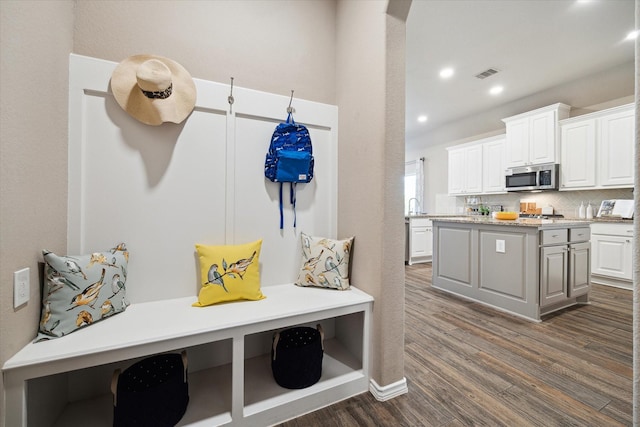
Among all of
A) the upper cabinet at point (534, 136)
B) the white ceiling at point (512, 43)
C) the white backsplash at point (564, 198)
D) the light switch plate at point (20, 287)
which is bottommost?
the light switch plate at point (20, 287)

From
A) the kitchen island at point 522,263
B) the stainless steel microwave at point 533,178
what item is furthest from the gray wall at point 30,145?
the stainless steel microwave at point 533,178

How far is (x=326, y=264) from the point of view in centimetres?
177

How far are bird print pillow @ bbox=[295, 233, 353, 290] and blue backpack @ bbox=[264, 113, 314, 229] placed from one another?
33 centimetres

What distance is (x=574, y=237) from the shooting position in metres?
2.85

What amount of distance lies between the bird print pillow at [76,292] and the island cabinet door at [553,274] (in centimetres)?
350

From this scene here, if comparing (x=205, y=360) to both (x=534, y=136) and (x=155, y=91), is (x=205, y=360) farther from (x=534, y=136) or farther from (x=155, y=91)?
(x=534, y=136)

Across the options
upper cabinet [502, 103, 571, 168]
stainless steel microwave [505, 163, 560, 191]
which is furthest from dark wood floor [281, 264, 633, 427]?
upper cabinet [502, 103, 571, 168]

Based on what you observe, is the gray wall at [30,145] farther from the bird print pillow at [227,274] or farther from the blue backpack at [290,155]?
the blue backpack at [290,155]

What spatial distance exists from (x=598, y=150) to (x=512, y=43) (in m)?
2.27

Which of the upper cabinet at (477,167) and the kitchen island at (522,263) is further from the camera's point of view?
the upper cabinet at (477,167)

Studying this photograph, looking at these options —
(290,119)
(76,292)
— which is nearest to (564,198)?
(290,119)

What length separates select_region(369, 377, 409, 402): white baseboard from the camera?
4.99ft

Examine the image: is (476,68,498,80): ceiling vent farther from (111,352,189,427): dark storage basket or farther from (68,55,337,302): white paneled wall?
(111,352,189,427): dark storage basket

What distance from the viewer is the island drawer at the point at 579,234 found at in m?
2.82
